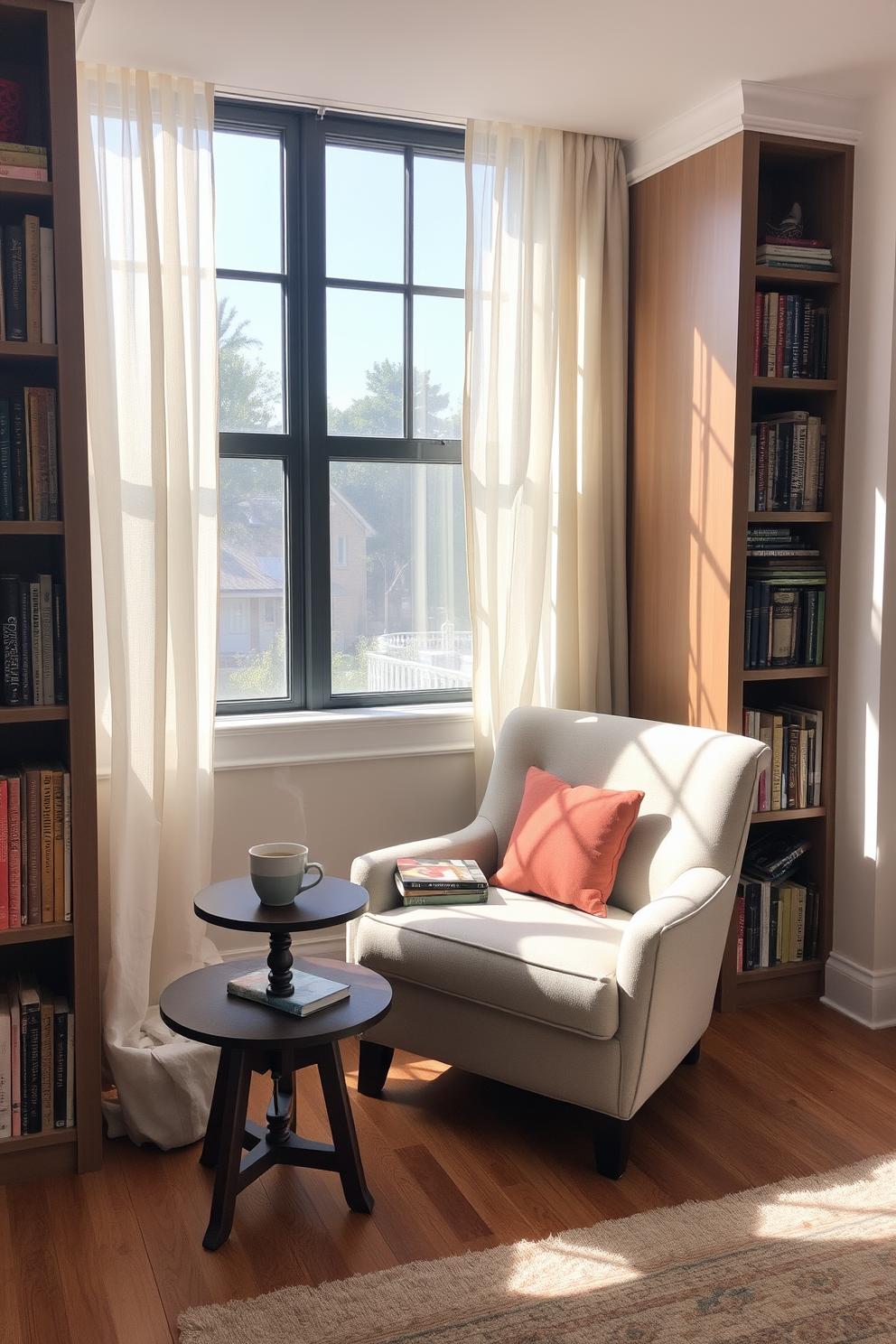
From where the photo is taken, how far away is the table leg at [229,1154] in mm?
2070

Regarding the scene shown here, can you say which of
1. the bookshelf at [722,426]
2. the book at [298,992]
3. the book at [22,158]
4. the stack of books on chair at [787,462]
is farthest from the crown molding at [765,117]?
the book at [298,992]

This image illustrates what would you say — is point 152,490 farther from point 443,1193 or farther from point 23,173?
point 443,1193

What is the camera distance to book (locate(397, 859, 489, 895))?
265 cm

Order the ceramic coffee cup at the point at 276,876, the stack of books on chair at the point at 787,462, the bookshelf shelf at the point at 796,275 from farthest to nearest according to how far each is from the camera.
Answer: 1. the stack of books on chair at the point at 787,462
2. the bookshelf shelf at the point at 796,275
3. the ceramic coffee cup at the point at 276,876

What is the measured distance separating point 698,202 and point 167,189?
1.47 metres

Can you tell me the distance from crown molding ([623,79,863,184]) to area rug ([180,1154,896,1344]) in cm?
266

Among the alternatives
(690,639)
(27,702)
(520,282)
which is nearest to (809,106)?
(520,282)

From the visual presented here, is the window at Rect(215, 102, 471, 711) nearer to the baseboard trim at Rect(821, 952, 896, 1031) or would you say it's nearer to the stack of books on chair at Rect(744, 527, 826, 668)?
the stack of books on chair at Rect(744, 527, 826, 668)

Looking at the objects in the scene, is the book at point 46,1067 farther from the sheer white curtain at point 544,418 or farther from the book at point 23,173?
the book at point 23,173

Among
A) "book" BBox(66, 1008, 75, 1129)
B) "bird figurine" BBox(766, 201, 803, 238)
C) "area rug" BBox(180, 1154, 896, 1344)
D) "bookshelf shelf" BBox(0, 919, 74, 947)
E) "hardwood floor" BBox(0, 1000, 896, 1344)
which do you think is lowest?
"hardwood floor" BBox(0, 1000, 896, 1344)

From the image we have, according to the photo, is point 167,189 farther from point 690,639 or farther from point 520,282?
point 690,639

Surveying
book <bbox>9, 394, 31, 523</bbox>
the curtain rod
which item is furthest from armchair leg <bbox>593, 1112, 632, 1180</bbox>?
the curtain rod

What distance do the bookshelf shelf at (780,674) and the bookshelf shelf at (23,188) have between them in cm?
212

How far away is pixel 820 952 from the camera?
10.8 feet
